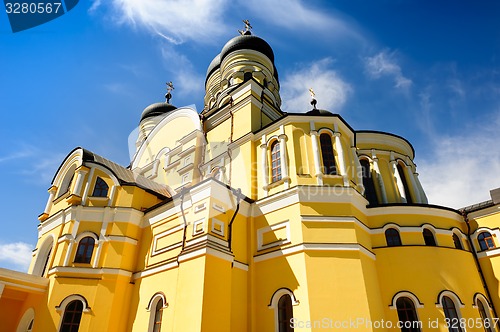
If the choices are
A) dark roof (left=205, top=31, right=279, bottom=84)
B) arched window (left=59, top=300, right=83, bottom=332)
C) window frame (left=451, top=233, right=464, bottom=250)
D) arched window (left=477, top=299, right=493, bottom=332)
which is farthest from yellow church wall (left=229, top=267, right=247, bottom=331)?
dark roof (left=205, top=31, right=279, bottom=84)

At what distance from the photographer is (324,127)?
519 inches

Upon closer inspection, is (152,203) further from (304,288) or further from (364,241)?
(364,241)

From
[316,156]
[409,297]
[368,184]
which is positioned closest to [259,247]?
[316,156]

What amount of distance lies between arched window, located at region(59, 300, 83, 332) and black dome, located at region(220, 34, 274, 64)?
723 inches

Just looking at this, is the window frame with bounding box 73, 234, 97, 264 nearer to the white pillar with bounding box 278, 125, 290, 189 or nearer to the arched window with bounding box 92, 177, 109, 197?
the arched window with bounding box 92, 177, 109, 197

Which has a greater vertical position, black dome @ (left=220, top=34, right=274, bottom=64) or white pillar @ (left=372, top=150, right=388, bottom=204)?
black dome @ (left=220, top=34, right=274, bottom=64)

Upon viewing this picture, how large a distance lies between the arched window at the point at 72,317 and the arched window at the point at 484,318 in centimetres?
1376

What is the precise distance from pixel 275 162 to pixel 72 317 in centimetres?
925

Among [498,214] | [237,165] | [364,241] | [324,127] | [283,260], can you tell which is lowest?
[283,260]

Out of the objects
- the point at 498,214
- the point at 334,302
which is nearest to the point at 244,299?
the point at 334,302

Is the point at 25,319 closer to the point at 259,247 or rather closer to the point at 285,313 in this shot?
the point at 259,247

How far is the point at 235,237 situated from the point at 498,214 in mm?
10364

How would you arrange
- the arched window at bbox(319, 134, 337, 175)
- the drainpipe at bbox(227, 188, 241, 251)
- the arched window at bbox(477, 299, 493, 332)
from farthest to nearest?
the arched window at bbox(319, 134, 337, 175) < the arched window at bbox(477, 299, 493, 332) < the drainpipe at bbox(227, 188, 241, 251)

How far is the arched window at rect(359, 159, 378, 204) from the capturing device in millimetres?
15260
